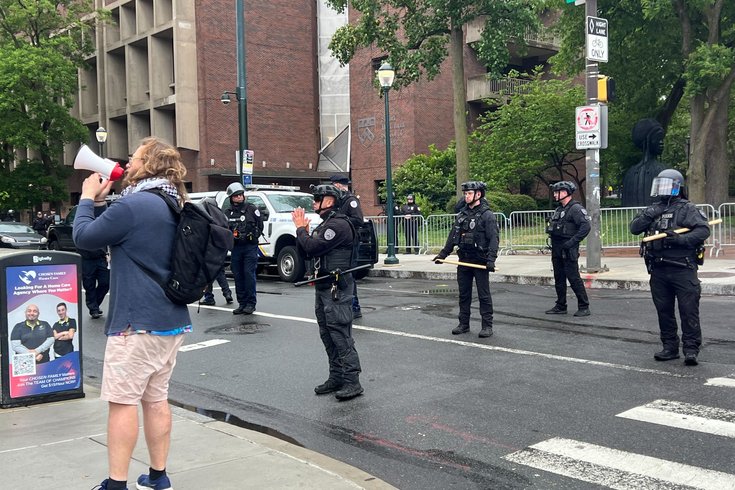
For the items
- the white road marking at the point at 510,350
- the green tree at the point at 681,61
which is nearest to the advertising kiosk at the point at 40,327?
the white road marking at the point at 510,350

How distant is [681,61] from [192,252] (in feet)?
81.3

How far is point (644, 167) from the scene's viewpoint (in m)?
24.4

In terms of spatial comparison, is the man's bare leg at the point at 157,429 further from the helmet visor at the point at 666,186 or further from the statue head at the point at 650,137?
the statue head at the point at 650,137

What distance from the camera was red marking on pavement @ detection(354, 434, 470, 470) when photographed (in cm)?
486

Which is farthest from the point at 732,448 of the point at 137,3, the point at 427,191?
the point at 137,3

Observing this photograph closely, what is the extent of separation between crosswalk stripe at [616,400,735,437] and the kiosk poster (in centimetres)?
450

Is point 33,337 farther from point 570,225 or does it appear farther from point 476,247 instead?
point 570,225

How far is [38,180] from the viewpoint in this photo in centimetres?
3984

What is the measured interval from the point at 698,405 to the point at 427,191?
2458cm

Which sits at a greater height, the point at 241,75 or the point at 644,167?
the point at 241,75

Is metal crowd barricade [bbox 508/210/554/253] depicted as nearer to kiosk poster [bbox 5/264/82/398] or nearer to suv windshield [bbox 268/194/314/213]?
suv windshield [bbox 268/194/314/213]

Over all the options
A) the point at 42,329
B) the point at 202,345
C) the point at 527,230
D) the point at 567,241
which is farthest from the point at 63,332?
the point at 527,230

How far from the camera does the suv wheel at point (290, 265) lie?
1579 cm

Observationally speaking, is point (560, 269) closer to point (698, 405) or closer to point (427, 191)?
point (698, 405)
